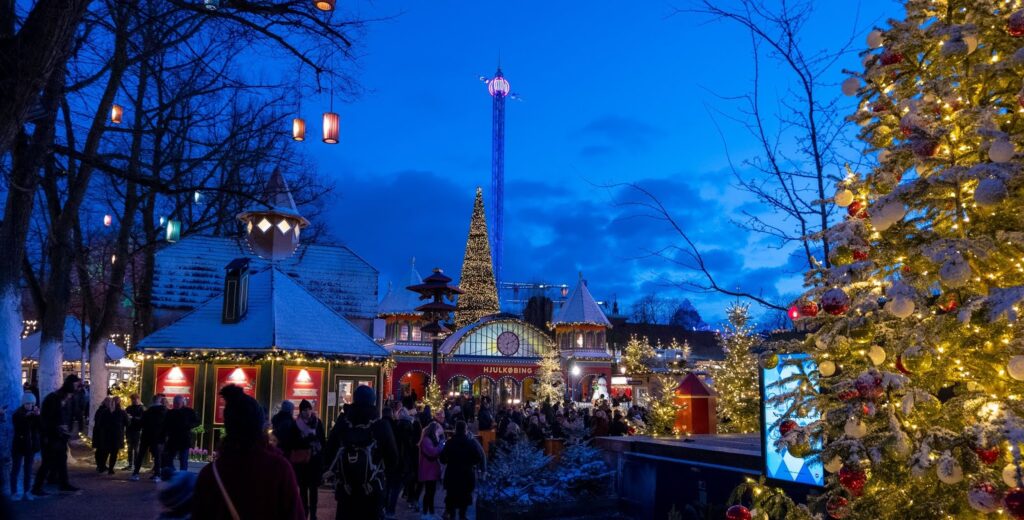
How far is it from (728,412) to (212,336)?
13.1 m

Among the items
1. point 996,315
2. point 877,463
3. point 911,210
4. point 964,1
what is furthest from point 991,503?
point 964,1

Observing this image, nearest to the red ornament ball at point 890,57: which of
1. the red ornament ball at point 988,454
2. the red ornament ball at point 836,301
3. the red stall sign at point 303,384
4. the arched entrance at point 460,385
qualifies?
the red ornament ball at point 836,301

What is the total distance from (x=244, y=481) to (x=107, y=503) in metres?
10.0

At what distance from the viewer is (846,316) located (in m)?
4.64

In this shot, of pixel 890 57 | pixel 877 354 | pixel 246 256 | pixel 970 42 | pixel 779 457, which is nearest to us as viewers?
pixel 970 42

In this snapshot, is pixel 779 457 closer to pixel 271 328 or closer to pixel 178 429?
pixel 178 429

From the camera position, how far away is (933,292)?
498 centimetres

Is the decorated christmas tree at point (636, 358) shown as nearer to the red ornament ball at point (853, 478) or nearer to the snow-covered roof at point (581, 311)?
the snow-covered roof at point (581, 311)

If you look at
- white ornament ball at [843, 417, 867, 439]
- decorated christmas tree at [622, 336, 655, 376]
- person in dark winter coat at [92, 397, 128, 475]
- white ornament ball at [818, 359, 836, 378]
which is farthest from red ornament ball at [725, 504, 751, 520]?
decorated christmas tree at [622, 336, 655, 376]

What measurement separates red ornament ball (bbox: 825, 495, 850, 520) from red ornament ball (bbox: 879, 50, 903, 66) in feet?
9.37

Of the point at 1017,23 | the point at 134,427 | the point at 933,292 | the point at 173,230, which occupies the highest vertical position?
the point at 173,230

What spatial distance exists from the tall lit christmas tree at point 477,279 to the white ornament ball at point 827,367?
150ft

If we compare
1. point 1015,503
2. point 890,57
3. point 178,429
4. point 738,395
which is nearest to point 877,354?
point 1015,503

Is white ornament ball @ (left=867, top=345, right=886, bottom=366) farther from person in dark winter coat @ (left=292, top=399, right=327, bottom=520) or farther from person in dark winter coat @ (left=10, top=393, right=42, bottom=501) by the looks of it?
person in dark winter coat @ (left=10, top=393, right=42, bottom=501)
